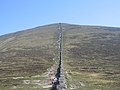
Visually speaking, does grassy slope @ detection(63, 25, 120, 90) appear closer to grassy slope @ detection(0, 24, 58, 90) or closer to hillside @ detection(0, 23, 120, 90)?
hillside @ detection(0, 23, 120, 90)

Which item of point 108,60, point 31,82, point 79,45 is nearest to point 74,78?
point 31,82

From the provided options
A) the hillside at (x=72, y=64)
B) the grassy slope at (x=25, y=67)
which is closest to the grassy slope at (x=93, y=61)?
the hillside at (x=72, y=64)

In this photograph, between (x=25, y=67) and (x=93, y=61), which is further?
(x=93, y=61)

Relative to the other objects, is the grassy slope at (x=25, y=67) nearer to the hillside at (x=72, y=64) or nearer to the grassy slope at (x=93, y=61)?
the hillside at (x=72, y=64)

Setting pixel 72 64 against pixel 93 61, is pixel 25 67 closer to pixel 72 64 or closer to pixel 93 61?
pixel 72 64

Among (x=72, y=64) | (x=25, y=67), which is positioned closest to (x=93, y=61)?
(x=72, y=64)

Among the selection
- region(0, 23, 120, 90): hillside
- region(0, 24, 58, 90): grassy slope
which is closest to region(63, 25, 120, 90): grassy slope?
region(0, 23, 120, 90): hillside

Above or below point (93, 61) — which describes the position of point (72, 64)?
above
